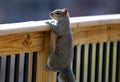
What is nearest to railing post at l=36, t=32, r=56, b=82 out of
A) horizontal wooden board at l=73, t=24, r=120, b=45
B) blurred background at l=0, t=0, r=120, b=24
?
horizontal wooden board at l=73, t=24, r=120, b=45

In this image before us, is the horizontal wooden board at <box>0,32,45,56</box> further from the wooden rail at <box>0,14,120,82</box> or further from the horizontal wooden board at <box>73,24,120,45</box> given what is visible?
Answer: the horizontal wooden board at <box>73,24,120,45</box>

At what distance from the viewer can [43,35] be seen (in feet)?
7.33

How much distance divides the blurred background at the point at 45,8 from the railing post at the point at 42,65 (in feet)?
17.6

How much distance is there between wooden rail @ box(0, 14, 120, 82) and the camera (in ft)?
6.61

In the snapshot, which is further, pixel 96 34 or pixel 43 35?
pixel 96 34

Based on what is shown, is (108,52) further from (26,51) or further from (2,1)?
(2,1)

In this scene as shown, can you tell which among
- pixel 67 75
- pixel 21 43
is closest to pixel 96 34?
pixel 67 75

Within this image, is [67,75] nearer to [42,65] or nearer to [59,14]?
[42,65]

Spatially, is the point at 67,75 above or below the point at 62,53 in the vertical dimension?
below

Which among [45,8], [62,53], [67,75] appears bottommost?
[45,8]

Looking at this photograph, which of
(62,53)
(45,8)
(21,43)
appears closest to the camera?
(21,43)

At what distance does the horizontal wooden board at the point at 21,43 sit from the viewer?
6.58 ft

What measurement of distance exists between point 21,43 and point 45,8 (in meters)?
6.34

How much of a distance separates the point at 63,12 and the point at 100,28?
1.15ft
